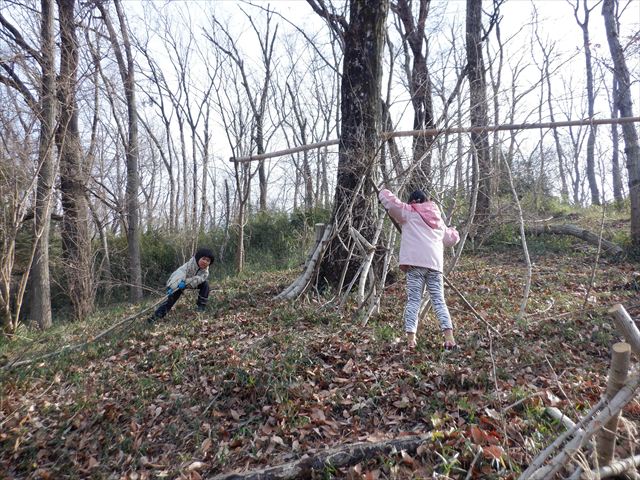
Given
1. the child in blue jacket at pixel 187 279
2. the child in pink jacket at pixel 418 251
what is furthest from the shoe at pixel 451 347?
the child in blue jacket at pixel 187 279

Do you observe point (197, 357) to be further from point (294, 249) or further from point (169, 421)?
point (294, 249)

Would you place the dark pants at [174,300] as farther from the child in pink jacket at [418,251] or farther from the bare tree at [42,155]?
the child in pink jacket at [418,251]

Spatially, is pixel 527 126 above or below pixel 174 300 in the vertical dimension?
above

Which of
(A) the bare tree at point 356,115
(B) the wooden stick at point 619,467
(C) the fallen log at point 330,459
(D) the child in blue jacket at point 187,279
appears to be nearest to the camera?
(B) the wooden stick at point 619,467

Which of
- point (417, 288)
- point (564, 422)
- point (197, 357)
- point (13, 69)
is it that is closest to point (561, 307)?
point (417, 288)

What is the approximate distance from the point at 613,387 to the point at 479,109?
4.49 m

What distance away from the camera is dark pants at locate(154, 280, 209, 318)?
662cm

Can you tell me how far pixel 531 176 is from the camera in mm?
9898

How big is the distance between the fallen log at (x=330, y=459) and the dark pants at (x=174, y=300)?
398 cm

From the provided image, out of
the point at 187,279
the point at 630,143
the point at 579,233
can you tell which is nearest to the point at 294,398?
the point at 187,279

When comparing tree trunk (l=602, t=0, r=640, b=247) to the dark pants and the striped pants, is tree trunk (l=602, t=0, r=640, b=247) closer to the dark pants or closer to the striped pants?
the striped pants

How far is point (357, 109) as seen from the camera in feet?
21.4

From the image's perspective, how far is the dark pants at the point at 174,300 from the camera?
6617mm

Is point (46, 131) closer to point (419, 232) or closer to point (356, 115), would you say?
point (356, 115)
